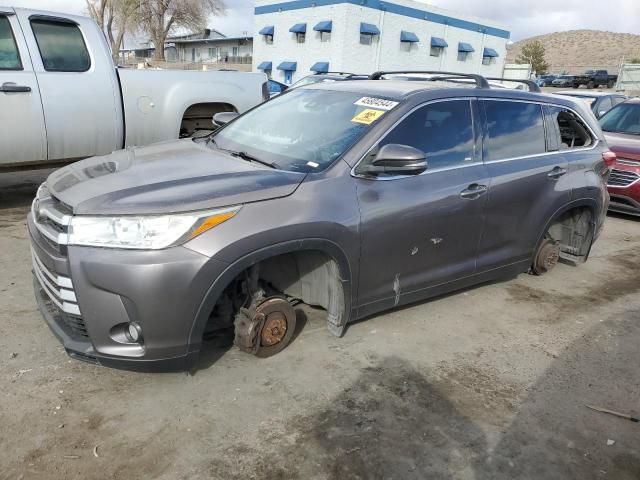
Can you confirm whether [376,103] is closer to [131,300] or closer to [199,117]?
[131,300]

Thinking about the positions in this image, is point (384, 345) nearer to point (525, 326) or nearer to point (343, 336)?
point (343, 336)

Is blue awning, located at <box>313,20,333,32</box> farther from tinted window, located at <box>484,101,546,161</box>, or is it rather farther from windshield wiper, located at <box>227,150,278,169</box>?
windshield wiper, located at <box>227,150,278,169</box>

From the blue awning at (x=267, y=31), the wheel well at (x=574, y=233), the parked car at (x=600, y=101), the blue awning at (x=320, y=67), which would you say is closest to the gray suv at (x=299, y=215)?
the wheel well at (x=574, y=233)

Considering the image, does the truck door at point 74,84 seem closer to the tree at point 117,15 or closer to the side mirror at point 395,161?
the side mirror at point 395,161

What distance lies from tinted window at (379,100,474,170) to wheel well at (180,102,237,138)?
385cm

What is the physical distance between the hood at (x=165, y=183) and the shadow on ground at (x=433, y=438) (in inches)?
47.9

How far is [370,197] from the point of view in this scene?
10.6ft

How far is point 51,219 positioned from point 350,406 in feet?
6.23

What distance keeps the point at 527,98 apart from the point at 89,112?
4498 mm

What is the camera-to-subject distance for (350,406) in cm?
294

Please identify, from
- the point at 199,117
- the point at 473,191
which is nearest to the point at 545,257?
the point at 473,191

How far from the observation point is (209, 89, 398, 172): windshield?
3.32 meters

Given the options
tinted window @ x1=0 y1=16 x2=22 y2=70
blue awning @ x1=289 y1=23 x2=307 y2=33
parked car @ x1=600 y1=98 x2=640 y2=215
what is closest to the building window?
blue awning @ x1=289 y1=23 x2=307 y2=33

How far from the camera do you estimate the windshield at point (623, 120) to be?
27.7 feet
